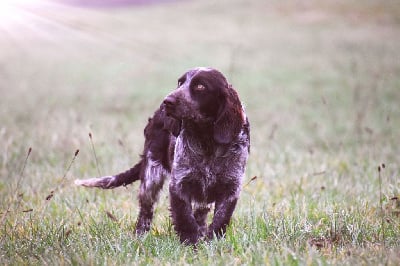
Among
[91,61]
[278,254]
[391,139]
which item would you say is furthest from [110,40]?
[278,254]

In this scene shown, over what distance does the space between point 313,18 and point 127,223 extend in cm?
2624

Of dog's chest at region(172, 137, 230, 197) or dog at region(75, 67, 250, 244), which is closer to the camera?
dog at region(75, 67, 250, 244)

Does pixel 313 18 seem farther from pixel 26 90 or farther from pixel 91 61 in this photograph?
pixel 26 90

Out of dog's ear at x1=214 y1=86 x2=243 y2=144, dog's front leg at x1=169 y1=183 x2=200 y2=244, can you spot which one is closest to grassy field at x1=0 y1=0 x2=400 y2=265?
dog's front leg at x1=169 y1=183 x2=200 y2=244

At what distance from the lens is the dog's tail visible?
5.38 meters

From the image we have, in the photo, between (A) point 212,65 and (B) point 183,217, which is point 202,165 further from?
(A) point 212,65

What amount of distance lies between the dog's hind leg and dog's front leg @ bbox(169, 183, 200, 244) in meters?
0.56

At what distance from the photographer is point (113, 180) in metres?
5.43

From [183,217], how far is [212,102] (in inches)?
34.0

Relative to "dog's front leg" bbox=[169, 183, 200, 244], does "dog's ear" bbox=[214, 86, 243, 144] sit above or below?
above

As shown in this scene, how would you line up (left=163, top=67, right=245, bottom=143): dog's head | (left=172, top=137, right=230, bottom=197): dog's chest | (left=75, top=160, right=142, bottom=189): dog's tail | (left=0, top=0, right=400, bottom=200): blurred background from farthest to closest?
(left=0, top=0, right=400, bottom=200): blurred background → (left=75, top=160, right=142, bottom=189): dog's tail → (left=172, top=137, right=230, bottom=197): dog's chest → (left=163, top=67, right=245, bottom=143): dog's head

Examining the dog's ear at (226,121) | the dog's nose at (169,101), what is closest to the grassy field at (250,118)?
the dog's ear at (226,121)

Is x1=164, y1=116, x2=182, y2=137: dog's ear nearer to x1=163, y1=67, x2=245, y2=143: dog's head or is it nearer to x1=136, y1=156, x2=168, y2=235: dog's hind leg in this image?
x1=163, y1=67, x2=245, y2=143: dog's head

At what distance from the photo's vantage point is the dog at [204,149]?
4.32m
